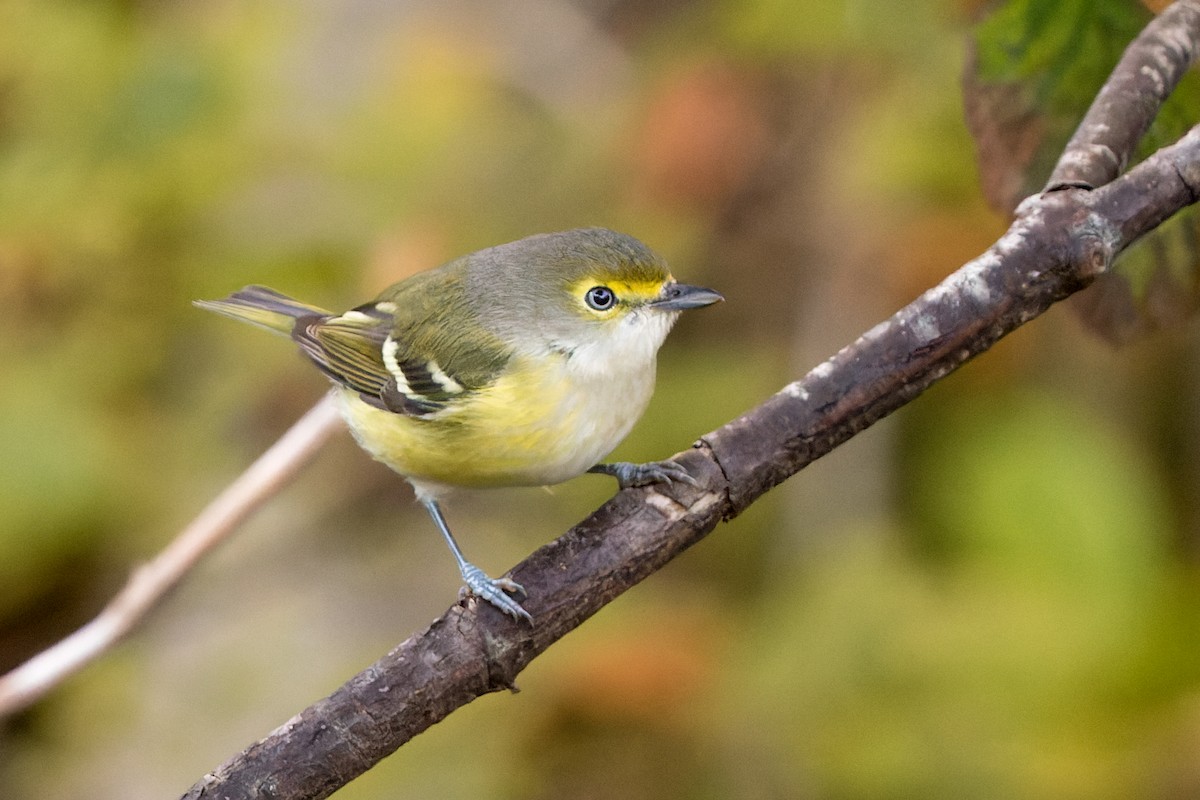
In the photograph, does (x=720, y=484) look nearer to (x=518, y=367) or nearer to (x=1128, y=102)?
(x=518, y=367)

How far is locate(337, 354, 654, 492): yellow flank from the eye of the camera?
2158mm

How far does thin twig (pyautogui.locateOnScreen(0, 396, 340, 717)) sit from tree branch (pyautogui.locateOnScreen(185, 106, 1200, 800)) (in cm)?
42

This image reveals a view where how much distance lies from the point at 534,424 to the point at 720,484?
518 mm

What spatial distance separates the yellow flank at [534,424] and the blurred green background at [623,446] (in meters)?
1.08

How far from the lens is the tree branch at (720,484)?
1604 millimetres

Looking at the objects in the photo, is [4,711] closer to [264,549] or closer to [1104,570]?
[264,549]

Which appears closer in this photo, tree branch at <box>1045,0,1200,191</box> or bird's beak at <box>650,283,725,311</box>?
tree branch at <box>1045,0,1200,191</box>

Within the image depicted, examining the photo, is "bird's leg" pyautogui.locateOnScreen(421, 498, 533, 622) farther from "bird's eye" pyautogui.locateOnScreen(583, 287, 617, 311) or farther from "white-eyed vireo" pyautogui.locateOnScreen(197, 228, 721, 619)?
"bird's eye" pyautogui.locateOnScreen(583, 287, 617, 311)

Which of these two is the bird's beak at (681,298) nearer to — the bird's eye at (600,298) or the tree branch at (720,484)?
the bird's eye at (600,298)

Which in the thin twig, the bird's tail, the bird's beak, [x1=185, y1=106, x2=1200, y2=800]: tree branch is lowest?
[x1=185, y1=106, x2=1200, y2=800]: tree branch

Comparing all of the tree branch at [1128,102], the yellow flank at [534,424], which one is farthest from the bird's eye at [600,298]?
the tree branch at [1128,102]

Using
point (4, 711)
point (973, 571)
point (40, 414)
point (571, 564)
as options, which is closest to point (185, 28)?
point (40, 414)

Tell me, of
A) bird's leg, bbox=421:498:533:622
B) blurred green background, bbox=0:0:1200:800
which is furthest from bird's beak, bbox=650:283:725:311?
blurred green background, bbox=0:0:1200:800

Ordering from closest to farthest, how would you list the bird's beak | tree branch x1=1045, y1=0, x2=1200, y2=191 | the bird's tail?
tree branch x1=1045, y1=0, x2=1200, y2=191
the bird's beak
the bird's tail
